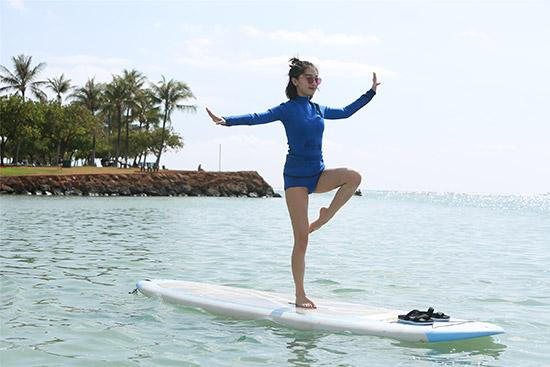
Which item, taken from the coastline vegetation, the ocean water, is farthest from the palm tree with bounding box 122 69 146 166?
the ocean water

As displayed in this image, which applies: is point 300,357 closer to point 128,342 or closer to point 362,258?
point 128,342

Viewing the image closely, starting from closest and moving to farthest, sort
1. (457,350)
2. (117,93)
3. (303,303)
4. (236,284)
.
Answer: (457,350) → (303,303) → (236,284) → (117,93)

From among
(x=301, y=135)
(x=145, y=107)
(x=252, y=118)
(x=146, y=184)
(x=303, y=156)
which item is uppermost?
(x=145, y=107)

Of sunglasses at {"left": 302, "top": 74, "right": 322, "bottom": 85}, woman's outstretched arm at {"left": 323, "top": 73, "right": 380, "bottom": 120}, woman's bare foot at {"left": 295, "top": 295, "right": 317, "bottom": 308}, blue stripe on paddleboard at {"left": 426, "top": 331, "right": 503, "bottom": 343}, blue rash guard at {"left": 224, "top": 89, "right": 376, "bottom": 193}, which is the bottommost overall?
blue stripe on paddleboard at {"left": 426, "top": 331, "right": 503, "bottom": 343}

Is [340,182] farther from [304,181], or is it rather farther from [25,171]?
[25,171]

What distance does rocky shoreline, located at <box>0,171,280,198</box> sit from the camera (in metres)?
54.6

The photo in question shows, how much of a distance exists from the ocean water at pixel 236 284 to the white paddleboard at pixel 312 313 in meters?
0.09

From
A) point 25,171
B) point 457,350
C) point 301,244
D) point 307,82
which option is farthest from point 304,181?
point 25,171

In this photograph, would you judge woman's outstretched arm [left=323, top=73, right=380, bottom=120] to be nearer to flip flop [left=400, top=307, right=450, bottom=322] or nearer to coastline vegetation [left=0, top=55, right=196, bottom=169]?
flip flop [left=400, top=307, right=450, bottom=322]

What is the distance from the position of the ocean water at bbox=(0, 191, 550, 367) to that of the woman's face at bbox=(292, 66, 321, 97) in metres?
2.31

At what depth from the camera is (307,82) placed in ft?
21.7

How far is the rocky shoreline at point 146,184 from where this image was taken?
179 ft

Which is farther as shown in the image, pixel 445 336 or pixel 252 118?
pixel 252 118

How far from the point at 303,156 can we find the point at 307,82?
0.74m
